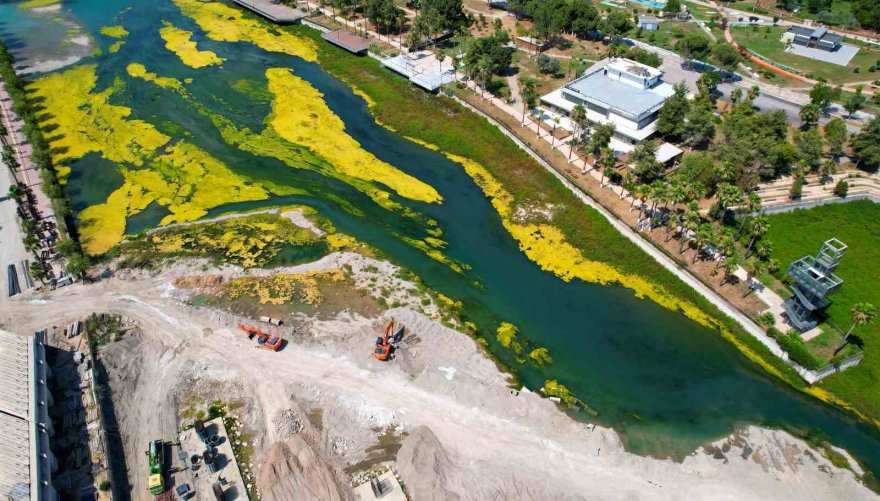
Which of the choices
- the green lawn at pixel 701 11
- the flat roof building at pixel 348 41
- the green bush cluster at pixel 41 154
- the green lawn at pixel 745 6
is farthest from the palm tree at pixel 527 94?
the green lawn at pixel 745 6

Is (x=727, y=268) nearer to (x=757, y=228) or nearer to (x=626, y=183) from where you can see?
(x=757, y=228)

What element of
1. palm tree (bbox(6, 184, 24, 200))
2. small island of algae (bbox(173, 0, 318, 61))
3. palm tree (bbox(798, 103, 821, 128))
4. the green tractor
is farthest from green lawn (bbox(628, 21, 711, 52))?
palm tree (bbox(6, 184, 24, 200))

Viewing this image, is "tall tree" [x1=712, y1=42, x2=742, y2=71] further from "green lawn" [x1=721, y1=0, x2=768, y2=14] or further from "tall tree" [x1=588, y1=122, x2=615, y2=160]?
"green lawn" [x1=721, y1=0, x2=768, y2=14]

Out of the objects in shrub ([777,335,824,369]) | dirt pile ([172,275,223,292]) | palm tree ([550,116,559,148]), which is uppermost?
palm tree ([550,116,559,148])

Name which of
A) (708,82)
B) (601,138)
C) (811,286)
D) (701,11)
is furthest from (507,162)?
(701,11)

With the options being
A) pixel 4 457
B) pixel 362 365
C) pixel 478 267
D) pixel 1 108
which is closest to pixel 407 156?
pixel 478 267

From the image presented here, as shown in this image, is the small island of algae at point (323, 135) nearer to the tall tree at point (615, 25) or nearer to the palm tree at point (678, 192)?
the palm tree at point (678, 192)
